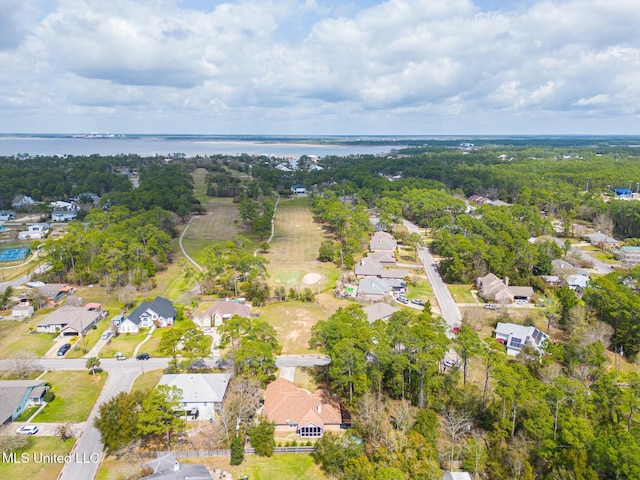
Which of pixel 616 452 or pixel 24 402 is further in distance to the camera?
pixel 24 402

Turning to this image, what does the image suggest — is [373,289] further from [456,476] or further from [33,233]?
[33,233]

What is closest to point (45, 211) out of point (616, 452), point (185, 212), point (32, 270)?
point (185, 212)

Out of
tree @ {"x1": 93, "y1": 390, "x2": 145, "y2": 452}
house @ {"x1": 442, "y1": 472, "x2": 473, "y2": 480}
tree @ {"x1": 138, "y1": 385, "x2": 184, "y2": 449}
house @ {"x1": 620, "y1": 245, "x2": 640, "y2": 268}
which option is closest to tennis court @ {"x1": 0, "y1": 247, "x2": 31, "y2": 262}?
tree @ {"x1": 93, "y1": 390, "x2": 145, "y2": 452}

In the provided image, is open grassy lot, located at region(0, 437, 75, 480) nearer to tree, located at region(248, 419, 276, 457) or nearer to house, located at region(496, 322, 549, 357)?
tree, located at region(248, 419, 276, 457)

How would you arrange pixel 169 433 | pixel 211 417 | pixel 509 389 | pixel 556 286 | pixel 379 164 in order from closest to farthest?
pixel 509 389 → pixel 169 433 → pixel 211 417 → pixel 556 286 → pixel 379 164

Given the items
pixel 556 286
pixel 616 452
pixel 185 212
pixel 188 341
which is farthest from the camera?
pixel 185 212

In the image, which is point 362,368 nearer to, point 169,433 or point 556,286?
point 169,433

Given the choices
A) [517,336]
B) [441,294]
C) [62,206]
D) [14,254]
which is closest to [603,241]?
[441,294]
